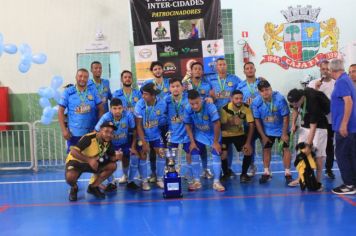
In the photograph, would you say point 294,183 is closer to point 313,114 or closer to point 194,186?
point 313,114

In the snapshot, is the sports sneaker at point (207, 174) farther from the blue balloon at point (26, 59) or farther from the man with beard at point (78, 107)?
the blue balloon at point (26, 59)

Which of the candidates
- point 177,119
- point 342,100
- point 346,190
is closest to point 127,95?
point 177,119

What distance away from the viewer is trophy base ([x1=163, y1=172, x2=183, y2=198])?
190 inches

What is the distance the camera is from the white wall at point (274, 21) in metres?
8.13

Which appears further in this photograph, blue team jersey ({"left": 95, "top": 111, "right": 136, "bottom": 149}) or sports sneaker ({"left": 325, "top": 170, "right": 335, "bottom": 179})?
sports sneaker ({"left": 325, "top": 170, "right": 335, "bottom": 179})

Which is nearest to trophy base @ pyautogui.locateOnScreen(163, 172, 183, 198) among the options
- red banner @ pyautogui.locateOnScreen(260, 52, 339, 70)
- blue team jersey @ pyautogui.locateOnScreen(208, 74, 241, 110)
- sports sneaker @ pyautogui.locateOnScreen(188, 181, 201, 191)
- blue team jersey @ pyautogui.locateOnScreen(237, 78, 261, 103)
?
sports sneaker @ pyautogui.locateOnScreen(188, 181, 201, 191)

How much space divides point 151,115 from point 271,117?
169 cm

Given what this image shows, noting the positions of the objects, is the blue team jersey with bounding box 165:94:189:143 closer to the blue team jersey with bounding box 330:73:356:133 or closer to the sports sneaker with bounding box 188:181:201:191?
the sports sneaker with bounding box 188:181:201:191

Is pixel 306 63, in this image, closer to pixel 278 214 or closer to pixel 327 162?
pixel 327 162

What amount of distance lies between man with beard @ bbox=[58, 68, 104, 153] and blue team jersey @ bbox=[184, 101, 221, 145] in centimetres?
136

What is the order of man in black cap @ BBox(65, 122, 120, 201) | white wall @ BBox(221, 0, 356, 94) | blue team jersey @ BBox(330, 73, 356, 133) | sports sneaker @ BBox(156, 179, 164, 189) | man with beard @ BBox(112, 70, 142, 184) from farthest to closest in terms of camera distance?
white wall @ BBox(221, 0, 356, 94) < man with beard @ BBox(112, 70, 142, 184) < sports sneaker @ BBox(156, 179, 164, 189) < man in black cap @ BBox(65, 122, 120, 201) < blue team jersey @ BBox(330, 73, 356, 133)

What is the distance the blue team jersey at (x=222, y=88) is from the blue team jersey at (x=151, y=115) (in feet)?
2.97

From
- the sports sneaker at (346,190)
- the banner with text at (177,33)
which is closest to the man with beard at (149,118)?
the banner with text at (177,33)

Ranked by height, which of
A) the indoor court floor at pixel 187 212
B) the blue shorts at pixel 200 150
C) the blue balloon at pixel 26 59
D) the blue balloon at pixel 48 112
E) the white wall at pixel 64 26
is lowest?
the indoor court floor at pixel 187 212
